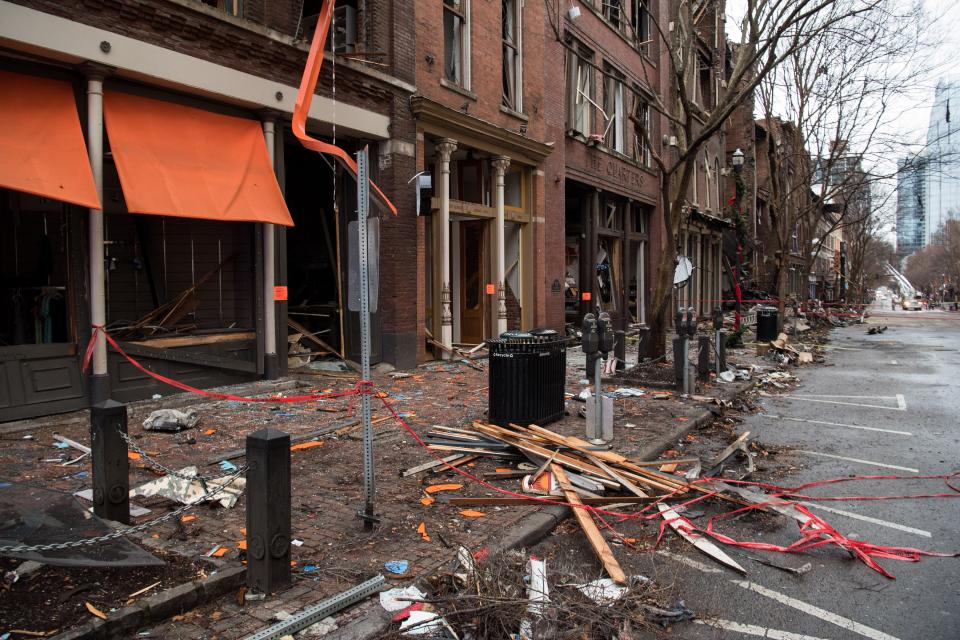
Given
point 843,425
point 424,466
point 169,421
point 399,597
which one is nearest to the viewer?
point 399,597

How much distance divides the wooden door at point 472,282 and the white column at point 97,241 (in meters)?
8.91

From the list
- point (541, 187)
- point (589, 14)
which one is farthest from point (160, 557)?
point (589, 14)

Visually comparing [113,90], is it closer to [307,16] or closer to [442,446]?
[307,16]

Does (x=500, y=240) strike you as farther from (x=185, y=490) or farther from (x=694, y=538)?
(x=694, y=538)

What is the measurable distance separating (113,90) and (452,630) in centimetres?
823

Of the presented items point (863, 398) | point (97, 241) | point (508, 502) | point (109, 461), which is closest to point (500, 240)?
point (863, 398)

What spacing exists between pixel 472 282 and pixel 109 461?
12242mm

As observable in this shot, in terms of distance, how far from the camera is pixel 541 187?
17.1m

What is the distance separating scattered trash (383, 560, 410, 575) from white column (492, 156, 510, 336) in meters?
11.6

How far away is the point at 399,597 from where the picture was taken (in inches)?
145

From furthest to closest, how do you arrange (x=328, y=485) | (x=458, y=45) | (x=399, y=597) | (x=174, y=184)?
(x=458, y=45), (x=174, y=184), (x=328, y=485), (x=399, y=597)

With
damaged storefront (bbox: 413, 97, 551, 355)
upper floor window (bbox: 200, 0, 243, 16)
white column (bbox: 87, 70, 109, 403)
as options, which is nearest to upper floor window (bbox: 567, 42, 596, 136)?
damaged storefront (bbox: 413, 97, 551, 355)

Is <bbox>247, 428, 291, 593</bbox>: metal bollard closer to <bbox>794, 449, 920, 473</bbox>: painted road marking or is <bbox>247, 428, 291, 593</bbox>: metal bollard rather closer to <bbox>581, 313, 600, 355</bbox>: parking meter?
<bbox>581, 313, 600, 355</bbox>: parking meter

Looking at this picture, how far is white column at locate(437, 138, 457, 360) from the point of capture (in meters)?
13.7
